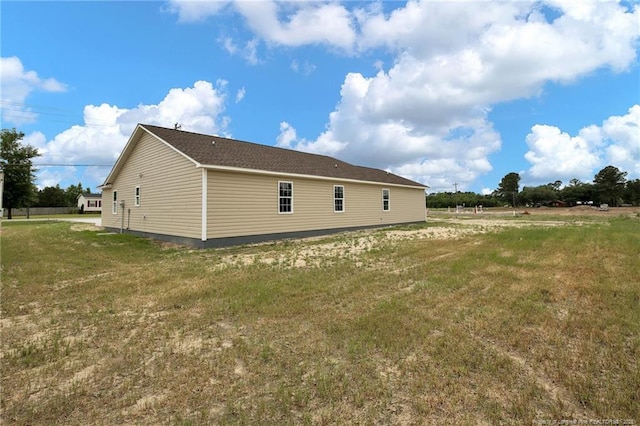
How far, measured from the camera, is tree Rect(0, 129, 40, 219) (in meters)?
30.8

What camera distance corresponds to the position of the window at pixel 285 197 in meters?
13.6

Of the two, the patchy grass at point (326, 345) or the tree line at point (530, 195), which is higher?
the tree line at point (530, 195)

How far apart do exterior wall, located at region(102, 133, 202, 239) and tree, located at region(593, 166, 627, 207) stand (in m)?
83.3

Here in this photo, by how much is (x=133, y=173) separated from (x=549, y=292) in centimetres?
1683

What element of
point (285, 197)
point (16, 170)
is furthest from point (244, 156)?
point (16, 170)

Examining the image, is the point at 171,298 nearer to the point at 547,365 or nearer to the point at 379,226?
the point at 547,365

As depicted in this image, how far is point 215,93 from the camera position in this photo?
Answer: 1872 centimetres

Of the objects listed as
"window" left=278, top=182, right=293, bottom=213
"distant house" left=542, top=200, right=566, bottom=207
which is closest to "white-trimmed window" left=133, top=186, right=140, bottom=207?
"window" left=278, top=182, right=293, bottom=213

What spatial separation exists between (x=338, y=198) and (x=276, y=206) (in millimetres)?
4201

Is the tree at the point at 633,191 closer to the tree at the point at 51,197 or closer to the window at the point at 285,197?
the window at the point at 285,197

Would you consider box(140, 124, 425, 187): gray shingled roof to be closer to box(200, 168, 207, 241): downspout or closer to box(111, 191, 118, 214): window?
box(200, 168, 207, 241): downspout

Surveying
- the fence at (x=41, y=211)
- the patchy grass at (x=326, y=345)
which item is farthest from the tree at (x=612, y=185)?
the fence at (x=41, y=211)

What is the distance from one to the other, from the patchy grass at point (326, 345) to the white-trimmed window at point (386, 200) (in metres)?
12.9

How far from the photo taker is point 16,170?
102ft
